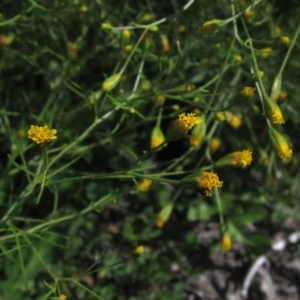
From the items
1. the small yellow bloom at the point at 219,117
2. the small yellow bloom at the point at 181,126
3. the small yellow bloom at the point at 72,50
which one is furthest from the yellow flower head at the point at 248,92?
the small yellow bloom at the point at 72,50

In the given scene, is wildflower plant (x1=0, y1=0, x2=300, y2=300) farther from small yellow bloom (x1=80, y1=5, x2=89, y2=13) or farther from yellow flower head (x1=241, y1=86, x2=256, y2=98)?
yellow flower head (x1=241, y1=86, x2=256, y2=98)

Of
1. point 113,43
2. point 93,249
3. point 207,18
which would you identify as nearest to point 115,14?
point 113,43

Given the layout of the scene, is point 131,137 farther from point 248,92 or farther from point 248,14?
point 248,92

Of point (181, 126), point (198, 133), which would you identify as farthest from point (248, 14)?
point (181, 126)

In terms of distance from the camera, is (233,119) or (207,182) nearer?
(207,182)

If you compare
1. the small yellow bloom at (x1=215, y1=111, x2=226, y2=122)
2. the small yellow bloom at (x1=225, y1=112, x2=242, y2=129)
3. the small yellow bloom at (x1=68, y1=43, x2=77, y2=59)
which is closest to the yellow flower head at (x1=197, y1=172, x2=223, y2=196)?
the small yellow bloom at (x1=215, y1=111, x2=226, y2=122)

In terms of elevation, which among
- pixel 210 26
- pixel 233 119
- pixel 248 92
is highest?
pixel 210 26

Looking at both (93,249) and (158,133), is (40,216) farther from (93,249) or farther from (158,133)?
(158,133)
